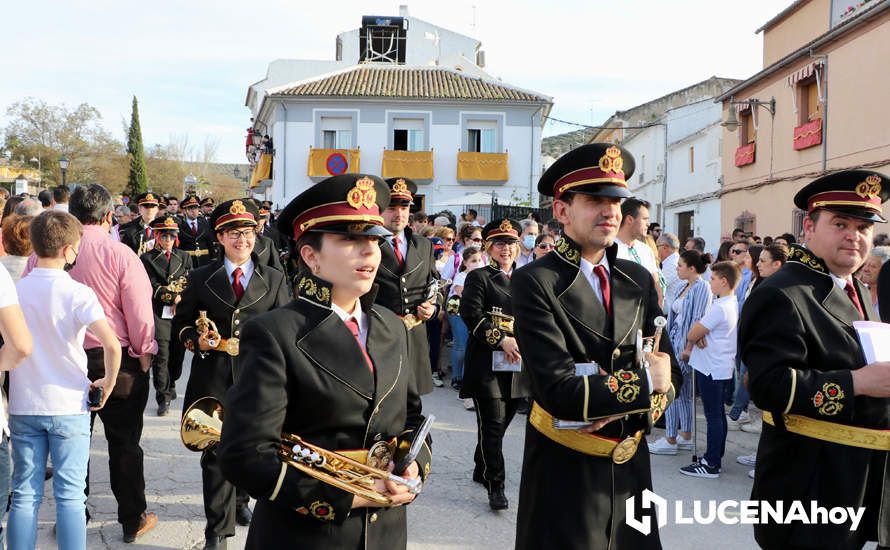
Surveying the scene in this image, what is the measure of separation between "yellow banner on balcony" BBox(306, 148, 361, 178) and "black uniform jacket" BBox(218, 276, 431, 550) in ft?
102

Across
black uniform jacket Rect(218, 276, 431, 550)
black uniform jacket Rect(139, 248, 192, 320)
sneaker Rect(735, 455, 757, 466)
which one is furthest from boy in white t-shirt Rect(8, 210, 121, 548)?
sneaker Rect(735, 455, 757, 466)

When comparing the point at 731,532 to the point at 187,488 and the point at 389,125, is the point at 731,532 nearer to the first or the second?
the point at 187,488

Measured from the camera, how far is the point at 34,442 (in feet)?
13.5

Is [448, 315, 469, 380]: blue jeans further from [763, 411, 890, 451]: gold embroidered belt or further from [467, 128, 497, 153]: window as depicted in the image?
[467, 128, 497, 153]: window

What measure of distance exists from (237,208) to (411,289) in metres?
1.82

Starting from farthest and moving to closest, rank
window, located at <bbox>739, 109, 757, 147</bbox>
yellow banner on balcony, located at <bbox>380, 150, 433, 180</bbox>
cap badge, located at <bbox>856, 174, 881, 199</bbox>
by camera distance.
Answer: yellow banner on balcony, located at <bbox>380, 150, 433, 180</bbox> < window, located at <bbox>739, 109, 757, 147</bbox> < cap badge, located at <bbox>856, 174, 881, 199</bbox>

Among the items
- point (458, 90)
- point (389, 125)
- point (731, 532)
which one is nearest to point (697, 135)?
point (458, 90)

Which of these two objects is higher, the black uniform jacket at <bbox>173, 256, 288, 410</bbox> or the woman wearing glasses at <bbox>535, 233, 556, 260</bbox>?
the woman wearing glasses at <bbox>535, 233, 556, 260</bbox>

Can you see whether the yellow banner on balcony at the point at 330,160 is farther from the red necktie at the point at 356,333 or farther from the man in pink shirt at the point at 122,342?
the red necktie at the point at 356,333

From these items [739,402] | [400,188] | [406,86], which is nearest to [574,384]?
[400,188]

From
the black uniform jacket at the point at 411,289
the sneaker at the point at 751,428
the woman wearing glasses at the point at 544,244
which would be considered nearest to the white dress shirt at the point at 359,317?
the black uniform jacket at the point at 411,289

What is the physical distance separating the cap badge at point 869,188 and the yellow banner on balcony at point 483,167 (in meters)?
30.3

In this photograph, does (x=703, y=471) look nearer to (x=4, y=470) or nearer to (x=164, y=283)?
(x=4, y=470)

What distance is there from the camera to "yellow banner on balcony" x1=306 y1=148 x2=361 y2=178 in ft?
109
